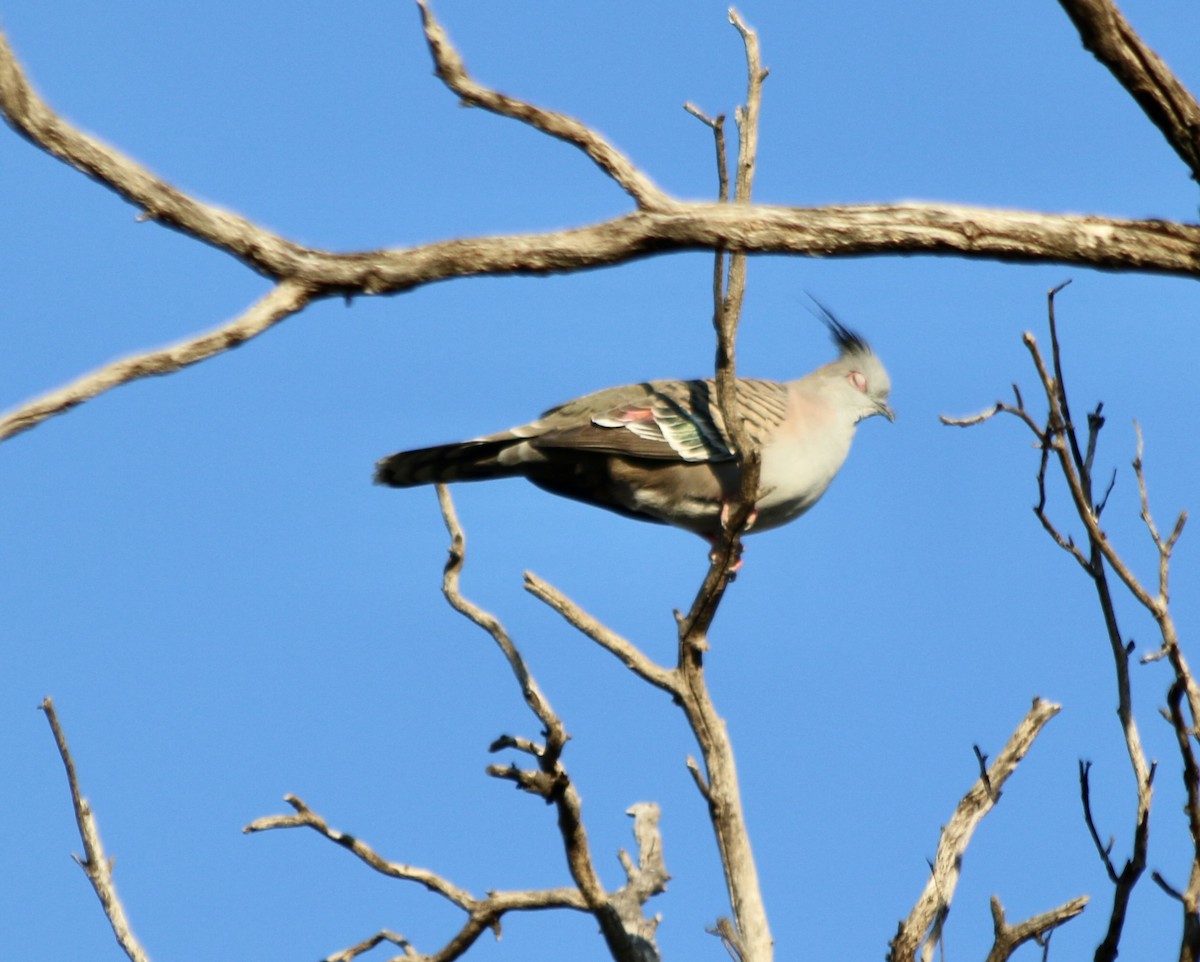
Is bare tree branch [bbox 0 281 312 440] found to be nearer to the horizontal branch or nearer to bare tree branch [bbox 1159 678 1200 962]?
the horizontal branch

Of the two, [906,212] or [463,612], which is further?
[463,612]

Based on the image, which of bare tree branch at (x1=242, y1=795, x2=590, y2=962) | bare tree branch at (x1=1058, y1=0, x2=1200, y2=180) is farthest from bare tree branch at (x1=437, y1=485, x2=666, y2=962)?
bare tree branch at (x1=1058, y1=0, x2=1200, y2=180)

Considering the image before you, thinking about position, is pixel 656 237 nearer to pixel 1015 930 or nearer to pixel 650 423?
pixel 1015 930

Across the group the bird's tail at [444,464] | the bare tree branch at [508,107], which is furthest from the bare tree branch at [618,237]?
the bird's tail at [444,464]

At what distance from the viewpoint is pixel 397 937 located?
470cm

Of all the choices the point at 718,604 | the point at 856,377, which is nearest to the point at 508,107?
the point at 718,604

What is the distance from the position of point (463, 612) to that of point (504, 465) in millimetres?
1224

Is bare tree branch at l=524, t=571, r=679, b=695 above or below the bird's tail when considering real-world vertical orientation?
below

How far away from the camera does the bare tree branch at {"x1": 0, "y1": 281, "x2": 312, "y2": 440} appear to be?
2.78 metres

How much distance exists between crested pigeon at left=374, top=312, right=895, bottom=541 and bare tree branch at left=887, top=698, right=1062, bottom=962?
178 centimetres

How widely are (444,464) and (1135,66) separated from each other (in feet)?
11.9

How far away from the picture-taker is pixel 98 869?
3906 millimetres

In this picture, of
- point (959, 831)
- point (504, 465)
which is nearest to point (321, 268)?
point (959, 831)

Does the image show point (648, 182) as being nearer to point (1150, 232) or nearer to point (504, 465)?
point (1150, 232)
